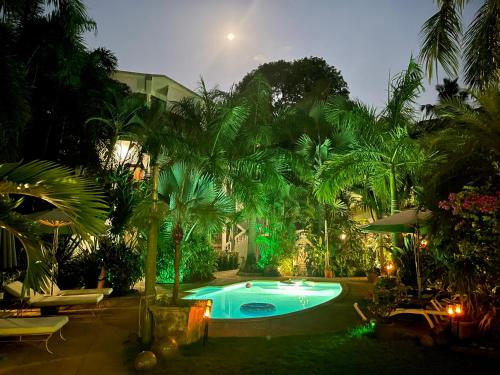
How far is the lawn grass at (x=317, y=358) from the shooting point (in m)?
4.63

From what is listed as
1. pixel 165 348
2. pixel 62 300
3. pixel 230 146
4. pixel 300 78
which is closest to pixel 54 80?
pixel 230 146

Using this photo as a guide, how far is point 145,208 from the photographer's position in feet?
20.3

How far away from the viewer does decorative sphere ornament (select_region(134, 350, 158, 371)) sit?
4.53 m

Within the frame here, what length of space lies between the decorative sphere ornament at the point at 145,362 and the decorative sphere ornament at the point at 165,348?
291 mm

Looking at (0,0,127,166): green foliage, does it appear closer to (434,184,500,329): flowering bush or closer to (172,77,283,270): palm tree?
(172,77,283,270): palm tree

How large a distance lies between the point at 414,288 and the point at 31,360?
21.0 feet

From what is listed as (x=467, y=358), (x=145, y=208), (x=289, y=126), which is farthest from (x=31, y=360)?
(x=289, y=126)

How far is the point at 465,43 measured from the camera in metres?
7.34

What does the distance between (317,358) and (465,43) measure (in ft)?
20.5

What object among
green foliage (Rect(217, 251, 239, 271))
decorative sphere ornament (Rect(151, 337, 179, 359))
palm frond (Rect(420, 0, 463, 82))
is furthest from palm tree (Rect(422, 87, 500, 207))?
green foliage (Rect(217, 251, 239, 271))

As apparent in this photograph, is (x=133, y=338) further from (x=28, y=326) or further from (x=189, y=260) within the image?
(x=189, y=260)

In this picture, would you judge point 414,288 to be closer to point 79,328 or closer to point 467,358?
point 467,358

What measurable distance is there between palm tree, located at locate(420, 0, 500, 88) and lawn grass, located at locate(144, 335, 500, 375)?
476 cm

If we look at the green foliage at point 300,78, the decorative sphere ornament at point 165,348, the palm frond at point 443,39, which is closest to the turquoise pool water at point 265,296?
the decorative sphere ornament at point 165,348
